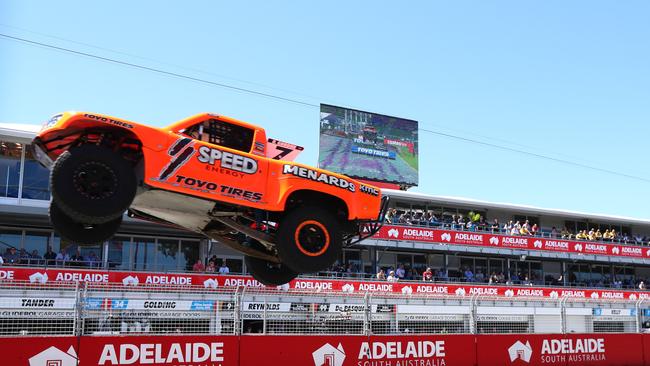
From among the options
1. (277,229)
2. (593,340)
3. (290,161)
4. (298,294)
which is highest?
(290,161)

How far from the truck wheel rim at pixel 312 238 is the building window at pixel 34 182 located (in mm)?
16442

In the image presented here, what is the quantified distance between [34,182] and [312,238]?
1676 centimetres

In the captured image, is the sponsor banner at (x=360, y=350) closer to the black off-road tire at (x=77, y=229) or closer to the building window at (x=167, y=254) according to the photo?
the black off-road tire at (x=77, y=229)

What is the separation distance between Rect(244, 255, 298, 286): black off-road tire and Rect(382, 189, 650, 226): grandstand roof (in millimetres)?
20068

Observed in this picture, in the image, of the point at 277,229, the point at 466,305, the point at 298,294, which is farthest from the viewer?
the point at 466,305

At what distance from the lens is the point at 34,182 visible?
22.5 meters

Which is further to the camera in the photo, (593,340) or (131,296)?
(593,340)

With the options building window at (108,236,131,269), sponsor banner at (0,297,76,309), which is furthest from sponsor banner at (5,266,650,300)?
building window at (108,236,131,269)

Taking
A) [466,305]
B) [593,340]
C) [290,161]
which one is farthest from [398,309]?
[593,340]

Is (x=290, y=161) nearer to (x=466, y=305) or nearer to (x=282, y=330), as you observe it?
(x=282, y=330)

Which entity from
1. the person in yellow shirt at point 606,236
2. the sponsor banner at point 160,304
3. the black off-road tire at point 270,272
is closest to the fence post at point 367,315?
the black off-road tire at point 270,272

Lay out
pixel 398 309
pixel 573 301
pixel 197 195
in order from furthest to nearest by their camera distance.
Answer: pixel 573 301, pixel 398 309, pixel 197 195

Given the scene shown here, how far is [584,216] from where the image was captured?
38.3 meters

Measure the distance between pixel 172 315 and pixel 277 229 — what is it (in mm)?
3150
